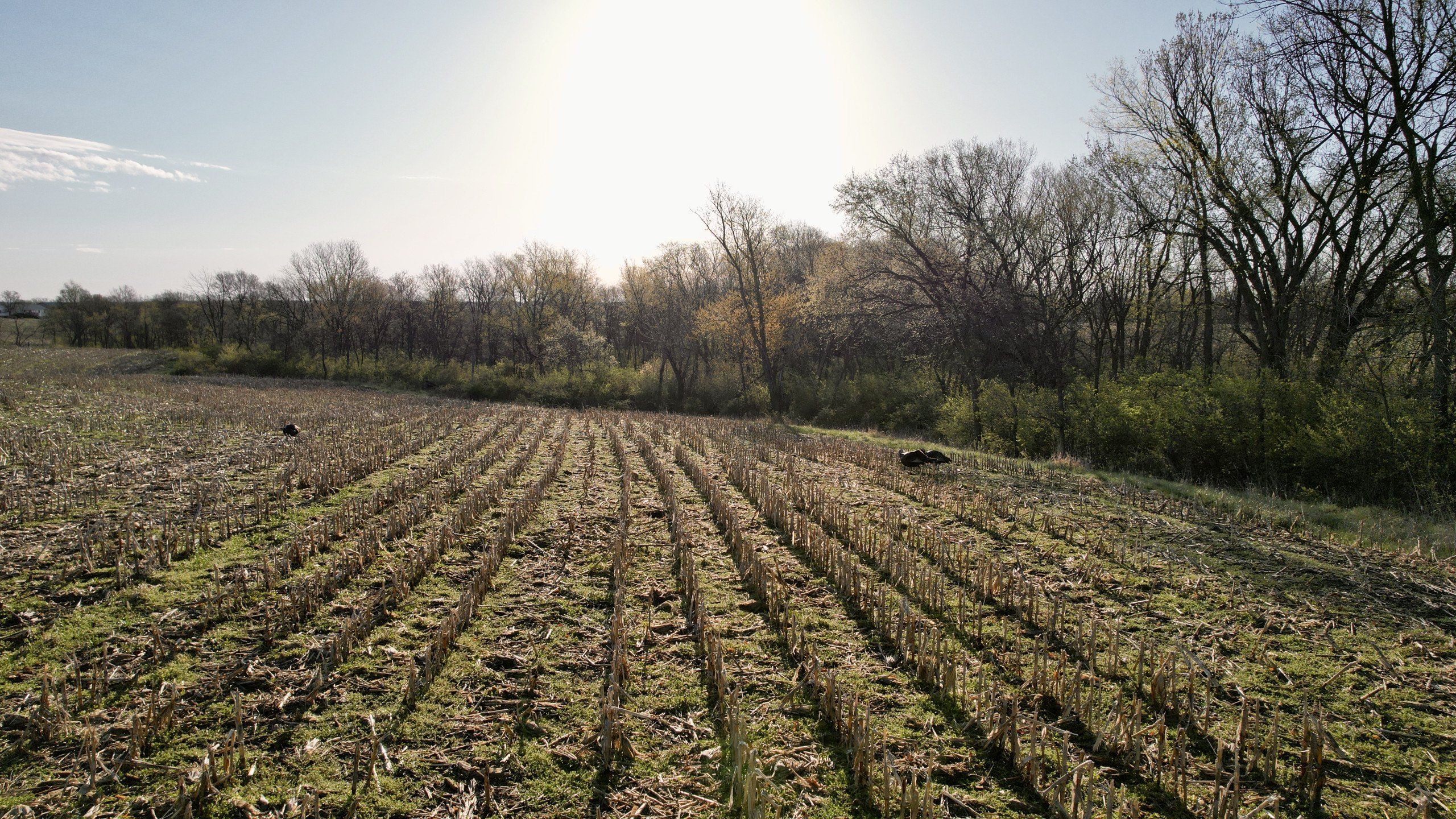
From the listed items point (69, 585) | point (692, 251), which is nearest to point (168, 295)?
point (692, 251)

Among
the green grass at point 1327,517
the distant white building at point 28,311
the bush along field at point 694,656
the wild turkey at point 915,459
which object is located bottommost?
the bush along field at point 694,656

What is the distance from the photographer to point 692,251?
45.9m

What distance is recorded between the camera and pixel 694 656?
17.5 feet

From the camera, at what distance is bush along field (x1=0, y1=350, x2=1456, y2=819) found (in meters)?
3.66

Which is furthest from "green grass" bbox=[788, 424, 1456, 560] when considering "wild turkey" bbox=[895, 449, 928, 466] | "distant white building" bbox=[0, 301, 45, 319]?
"distant white building" bbox=[0, 301, 45, 319]

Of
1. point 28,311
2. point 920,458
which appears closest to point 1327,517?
point 920,458

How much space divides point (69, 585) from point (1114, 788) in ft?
28.9

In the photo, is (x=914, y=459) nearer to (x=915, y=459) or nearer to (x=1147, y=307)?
(x=915, y=459)

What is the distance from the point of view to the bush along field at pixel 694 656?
144 inches

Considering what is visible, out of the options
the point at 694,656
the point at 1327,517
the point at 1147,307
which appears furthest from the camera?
the point at 1147,307

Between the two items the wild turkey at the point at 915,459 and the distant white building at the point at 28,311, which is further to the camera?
the distant white building at the point at 28,311

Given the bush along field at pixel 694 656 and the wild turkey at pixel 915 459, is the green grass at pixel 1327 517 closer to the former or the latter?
the bush along field at pixel 694 656

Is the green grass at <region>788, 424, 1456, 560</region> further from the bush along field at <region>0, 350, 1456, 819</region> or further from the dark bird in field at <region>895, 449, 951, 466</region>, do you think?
the dark bird in field at <region>895, 449, 951, 466</region>

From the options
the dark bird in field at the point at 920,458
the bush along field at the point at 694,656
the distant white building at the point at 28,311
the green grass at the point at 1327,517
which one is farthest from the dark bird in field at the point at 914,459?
the distant white building at the point at 28,311
